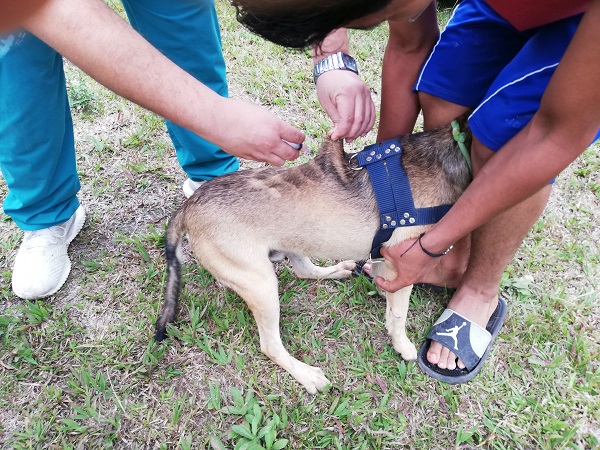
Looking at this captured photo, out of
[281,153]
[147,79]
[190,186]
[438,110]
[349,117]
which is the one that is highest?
[147,79]

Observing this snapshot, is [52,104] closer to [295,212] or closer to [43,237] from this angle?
[43,237]

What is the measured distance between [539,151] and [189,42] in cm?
203

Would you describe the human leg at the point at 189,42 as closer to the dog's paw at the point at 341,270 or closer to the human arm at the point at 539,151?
the dog's paw at the point at 341,270

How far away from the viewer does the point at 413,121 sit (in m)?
2.78

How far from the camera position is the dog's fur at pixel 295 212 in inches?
89.4

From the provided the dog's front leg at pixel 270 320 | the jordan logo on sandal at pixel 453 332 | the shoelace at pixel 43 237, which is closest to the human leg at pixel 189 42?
the shoelace at pixel 43 237

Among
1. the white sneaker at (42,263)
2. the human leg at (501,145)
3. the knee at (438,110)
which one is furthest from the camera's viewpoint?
the white sneaker at (42,263)

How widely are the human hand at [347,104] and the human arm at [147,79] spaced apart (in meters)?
0.51

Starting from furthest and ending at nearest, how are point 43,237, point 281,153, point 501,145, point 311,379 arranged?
point 43,237 → point 311,379 → point 501,145 → point 281,153

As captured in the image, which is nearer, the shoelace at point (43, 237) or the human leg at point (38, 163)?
the human leg at point (38, 163)

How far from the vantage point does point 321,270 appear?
9.73ft

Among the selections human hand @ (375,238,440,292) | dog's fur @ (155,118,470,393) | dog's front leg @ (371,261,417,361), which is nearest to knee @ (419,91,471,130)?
dog's fur @ (155,118,470,393)

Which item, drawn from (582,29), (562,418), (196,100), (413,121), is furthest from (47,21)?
(562,418)

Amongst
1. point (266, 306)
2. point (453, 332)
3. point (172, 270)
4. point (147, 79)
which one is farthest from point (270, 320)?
point (147, 79)
